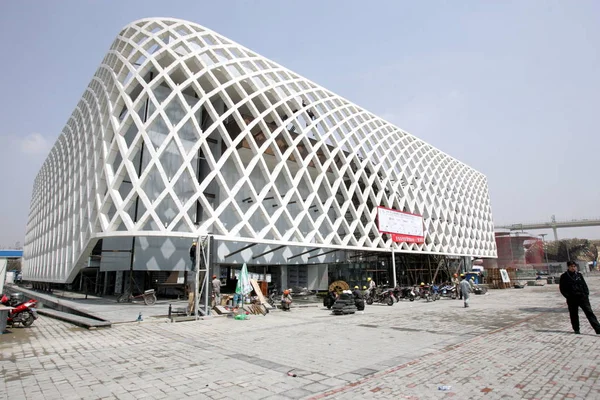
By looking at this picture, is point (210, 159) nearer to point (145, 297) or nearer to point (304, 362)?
point (145, 297)

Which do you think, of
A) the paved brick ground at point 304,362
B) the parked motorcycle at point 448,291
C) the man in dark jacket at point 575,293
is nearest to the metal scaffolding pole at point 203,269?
A: the paved brick ground at point 304,362

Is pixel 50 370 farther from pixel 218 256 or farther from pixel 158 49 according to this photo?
pixel 158 49

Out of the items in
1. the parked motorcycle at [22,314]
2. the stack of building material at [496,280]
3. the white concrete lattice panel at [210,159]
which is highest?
the white concrete lattice panel at [210,159]

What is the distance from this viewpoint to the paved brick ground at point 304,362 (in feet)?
17.2

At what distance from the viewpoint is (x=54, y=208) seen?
116 ft

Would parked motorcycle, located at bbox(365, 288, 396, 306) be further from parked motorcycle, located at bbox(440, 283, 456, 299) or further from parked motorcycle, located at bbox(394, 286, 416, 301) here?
parked motorcycle, located at bbox(440, 283, 456, 299)

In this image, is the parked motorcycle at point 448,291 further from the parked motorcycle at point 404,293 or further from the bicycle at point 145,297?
the bicycle at point 145,297

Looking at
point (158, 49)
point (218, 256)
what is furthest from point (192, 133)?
point (218, 256)

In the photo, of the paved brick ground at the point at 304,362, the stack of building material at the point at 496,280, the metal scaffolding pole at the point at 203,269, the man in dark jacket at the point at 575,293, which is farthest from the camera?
the stack of building material at the point at 496,280

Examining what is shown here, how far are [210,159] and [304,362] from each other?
16.7 m

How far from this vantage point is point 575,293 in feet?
31.8

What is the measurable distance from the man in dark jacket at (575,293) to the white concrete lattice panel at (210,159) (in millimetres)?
15706

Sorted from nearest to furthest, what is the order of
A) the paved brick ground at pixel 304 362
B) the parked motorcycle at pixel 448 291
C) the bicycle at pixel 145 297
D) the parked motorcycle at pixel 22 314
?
the paved brick ground at pixel 304 362 → the parked motorcycle at pixel 22 314 → the bicycle at pixel 145 297 → the parked motorcycle at pixel 448 291

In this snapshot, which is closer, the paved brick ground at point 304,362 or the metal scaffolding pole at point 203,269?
the paved brick ground at point 304,362
